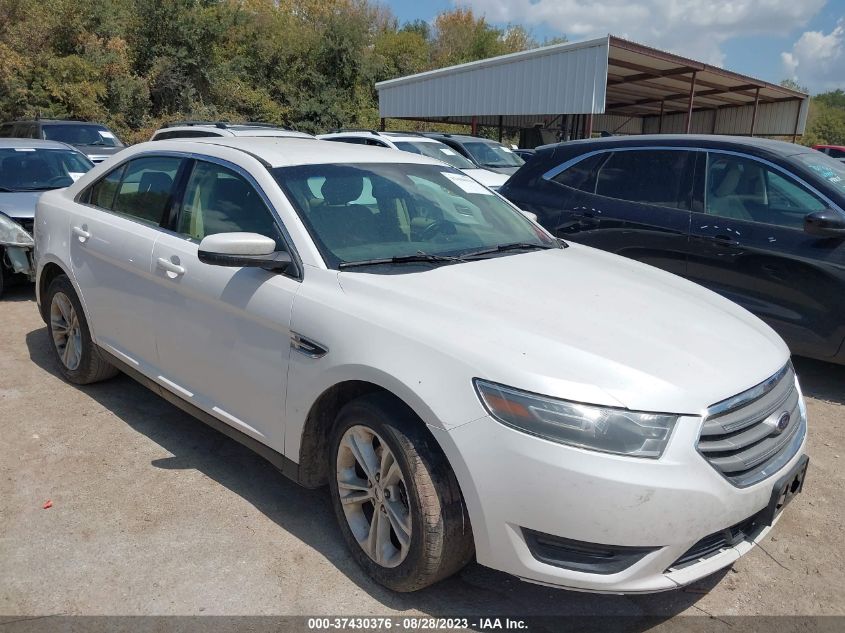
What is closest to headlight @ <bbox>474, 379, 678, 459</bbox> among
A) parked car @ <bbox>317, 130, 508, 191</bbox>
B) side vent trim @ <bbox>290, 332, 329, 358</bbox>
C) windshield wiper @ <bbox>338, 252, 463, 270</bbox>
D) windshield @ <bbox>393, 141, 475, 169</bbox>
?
side vent trim @ <bbox>290, 332, 329, 358</bbox>

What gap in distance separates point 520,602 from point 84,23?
30.7 metres

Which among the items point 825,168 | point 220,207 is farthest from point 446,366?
Result: point 825,168

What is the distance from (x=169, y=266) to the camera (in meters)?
3.53

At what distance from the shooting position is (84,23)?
1070 inches

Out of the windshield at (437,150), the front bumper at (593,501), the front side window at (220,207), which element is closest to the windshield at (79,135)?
the windshield at (437,150)

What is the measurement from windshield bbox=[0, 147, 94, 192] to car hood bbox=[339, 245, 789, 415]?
6.44 m

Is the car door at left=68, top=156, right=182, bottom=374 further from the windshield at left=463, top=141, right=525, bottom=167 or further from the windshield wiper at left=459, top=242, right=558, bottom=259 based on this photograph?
the windshield at left=463, top=141, right=525, bottom=167

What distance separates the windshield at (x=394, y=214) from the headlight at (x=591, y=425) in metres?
1.13

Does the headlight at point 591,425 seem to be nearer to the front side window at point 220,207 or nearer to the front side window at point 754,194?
the front side window at point 220,207

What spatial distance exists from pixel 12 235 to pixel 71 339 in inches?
104

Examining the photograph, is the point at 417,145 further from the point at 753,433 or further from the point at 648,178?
the point at 753,433

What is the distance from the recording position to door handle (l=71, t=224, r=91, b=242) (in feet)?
14.0

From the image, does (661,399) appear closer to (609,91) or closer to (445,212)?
(445,212)

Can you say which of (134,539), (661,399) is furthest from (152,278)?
(661,399)
